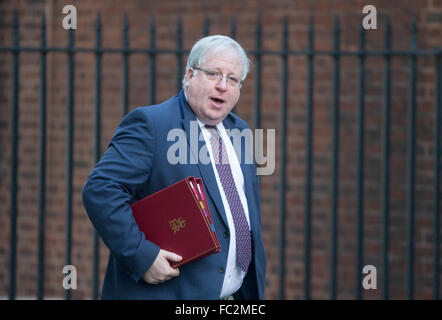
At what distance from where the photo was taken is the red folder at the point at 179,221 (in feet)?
7.48

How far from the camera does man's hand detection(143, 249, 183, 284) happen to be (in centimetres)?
228

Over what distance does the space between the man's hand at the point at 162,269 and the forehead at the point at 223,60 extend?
71cm

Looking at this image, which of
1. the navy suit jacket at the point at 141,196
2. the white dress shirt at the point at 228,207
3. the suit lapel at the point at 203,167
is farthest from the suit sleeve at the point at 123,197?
the white dress shirt at the point at 228,207

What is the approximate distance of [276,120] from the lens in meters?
5.27

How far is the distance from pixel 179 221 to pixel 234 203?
0.28 meters
